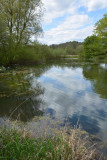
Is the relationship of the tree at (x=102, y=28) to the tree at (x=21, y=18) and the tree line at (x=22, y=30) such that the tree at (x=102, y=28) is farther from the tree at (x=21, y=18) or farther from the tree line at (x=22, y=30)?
the tree at (x=21, y=18)

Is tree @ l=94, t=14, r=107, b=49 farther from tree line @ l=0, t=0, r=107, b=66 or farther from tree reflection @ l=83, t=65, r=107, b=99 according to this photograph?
tree reflection @ l=83, t=65, r=107, b=99

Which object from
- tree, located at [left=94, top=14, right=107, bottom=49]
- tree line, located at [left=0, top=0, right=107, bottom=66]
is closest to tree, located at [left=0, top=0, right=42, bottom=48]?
tree line, located at [left=0, top=0, right=107, bottom=66]

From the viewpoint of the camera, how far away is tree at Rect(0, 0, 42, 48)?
17.0m

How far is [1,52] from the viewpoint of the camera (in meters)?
15.2

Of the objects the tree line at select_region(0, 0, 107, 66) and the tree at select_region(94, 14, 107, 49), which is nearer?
the tree line at select_region(0, 0, 107, 66)

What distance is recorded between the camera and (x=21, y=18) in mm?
18219

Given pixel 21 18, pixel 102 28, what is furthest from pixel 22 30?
pixel 102 28

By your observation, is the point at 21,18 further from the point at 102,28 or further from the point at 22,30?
the point at 102,28

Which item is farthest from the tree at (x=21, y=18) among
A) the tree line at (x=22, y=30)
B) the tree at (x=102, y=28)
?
the tree at (x=102, y=28)

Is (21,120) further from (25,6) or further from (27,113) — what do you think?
(25,6)

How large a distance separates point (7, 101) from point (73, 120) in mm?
3069

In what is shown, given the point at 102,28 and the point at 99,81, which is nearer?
the point at 99,81

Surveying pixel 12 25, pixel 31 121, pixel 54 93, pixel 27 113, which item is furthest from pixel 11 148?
pixel 12 25

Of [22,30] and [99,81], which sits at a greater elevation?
[22,30]
